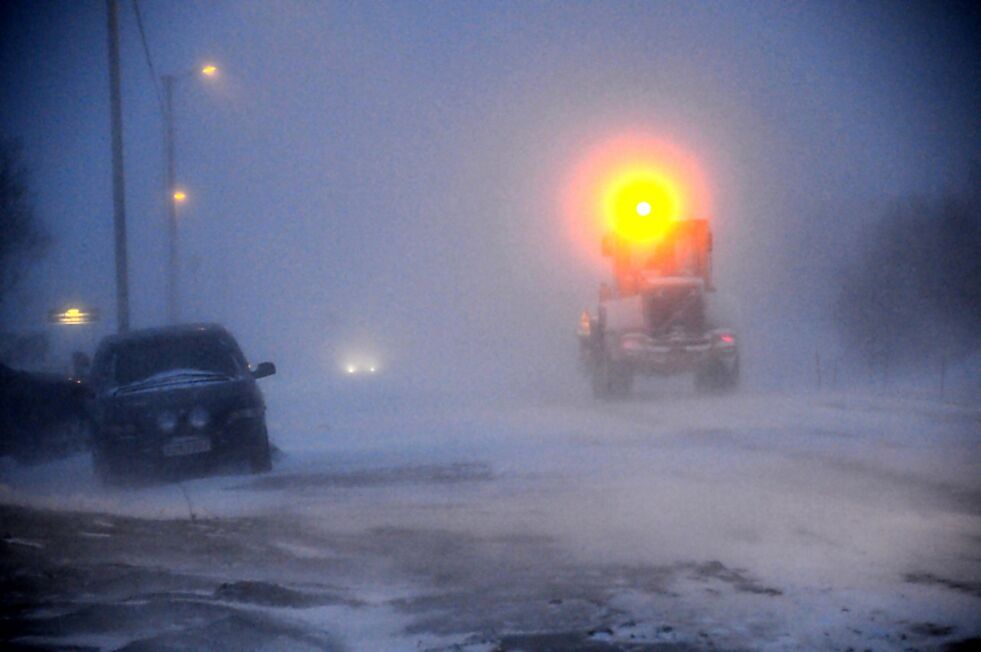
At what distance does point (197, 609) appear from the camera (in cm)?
584

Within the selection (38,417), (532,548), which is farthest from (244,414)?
(38,417)

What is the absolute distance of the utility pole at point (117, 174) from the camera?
19453mm

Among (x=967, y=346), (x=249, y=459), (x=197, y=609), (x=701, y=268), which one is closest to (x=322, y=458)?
(x=249, y=459)

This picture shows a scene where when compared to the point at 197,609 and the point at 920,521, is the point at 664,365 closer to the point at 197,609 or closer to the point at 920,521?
the point at 920,521

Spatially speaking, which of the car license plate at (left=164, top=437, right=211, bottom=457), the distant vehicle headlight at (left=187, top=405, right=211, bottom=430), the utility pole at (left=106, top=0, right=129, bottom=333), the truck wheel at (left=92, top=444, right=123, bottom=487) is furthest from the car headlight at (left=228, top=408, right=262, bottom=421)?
the utility pole at (left=106, top=0, right=129, bottom=333)

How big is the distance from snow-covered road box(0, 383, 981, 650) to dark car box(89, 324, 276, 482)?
445 millimetres

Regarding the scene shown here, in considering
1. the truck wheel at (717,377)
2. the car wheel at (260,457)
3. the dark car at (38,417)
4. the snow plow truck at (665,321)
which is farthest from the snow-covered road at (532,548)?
the truck wheel at (717,377)

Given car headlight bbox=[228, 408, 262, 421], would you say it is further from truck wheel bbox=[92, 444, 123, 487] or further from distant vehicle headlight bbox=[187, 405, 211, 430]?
truck wheel bbox=[92, 444, 123, 487]

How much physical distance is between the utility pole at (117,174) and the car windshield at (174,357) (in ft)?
24.4

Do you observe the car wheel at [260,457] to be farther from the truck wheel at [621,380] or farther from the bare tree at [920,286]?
the bare tree at [920,286]

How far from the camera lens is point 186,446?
11766mm

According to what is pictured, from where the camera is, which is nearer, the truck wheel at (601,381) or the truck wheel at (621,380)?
the truck wheel at (621,380)

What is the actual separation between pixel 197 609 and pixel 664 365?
53.0 feet

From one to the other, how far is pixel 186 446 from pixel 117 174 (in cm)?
979
